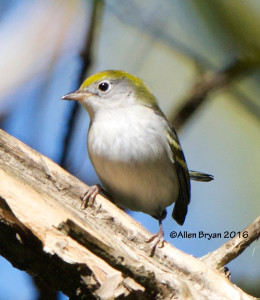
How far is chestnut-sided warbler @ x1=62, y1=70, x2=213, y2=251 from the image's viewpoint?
11.7 feet

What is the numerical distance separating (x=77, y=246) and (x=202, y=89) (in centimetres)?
196

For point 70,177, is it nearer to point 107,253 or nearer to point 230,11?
point 107,253

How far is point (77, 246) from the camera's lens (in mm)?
2439

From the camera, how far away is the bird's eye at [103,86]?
410cm

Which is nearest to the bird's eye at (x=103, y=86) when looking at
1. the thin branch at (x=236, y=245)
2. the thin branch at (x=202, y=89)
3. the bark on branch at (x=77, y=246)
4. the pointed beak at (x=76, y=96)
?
the pointed beak at (x=76, y=96)

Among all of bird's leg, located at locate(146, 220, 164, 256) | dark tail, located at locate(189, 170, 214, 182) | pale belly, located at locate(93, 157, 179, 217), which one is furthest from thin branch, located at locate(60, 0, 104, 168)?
dark tail, located at locate(189, 170, 214, 182)

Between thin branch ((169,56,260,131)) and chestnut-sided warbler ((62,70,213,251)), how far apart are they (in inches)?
4.9

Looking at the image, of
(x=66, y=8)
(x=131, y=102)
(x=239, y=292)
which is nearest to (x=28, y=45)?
(x=66, y=8)

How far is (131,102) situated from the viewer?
401 centimetres

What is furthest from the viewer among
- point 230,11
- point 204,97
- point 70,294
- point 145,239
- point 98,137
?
point 204,97

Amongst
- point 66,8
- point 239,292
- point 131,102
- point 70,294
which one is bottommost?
point 70,294

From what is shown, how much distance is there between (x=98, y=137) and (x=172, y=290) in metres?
1.47

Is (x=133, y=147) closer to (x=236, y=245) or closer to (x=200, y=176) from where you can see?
(x=236, y=245)

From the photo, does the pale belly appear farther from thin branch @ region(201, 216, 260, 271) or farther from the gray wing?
thin branch @ region(201, 216, 260, 271)
